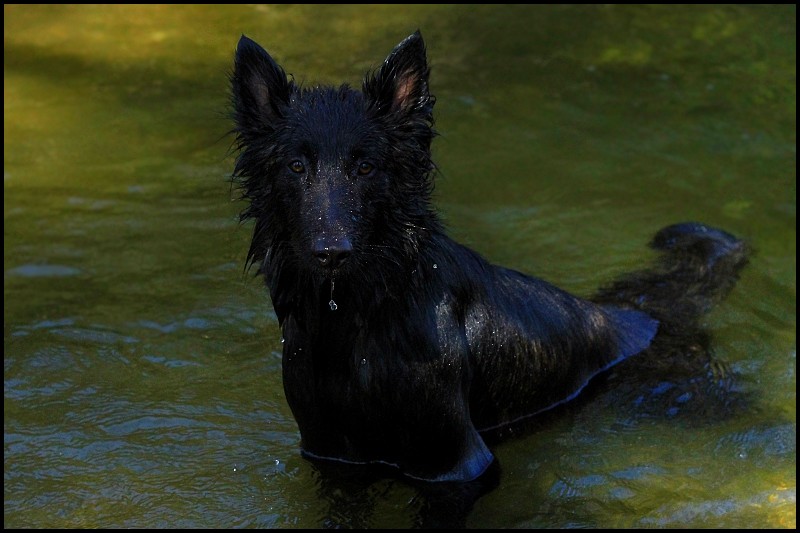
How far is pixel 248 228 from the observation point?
892 cm

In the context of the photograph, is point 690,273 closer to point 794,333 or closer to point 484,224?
point 794,333

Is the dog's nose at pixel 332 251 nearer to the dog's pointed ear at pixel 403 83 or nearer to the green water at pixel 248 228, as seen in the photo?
the dog's pointed ear at pixel 403 83

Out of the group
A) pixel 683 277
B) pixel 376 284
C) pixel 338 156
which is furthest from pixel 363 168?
pixel 683 277

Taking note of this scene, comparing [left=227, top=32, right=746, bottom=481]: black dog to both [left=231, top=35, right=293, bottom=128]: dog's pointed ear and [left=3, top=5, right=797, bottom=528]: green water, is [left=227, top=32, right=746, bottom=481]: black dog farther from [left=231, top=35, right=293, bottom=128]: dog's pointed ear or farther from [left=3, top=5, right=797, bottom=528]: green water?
[left=3, top=5, right=797, bottom=528]: green water

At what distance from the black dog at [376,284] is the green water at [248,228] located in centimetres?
30

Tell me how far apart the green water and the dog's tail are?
0.19 meters

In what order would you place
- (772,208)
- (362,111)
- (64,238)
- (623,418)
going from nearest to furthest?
1. (362,111)
2. (623,418)
3. (64,238)
4. (772,208)

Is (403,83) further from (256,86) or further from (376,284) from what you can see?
(376,284)

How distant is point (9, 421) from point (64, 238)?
232 centimetres

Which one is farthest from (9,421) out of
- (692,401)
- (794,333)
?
(794,333)

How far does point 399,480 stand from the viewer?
5.82 meters

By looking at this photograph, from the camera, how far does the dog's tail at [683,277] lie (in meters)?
7.19

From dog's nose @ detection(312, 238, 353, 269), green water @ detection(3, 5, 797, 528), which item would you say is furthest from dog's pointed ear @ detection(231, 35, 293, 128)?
dog's nose @ detection(312, 238, 353, 269)

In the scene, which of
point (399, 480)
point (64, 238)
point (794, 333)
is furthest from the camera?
point (64, 238)
